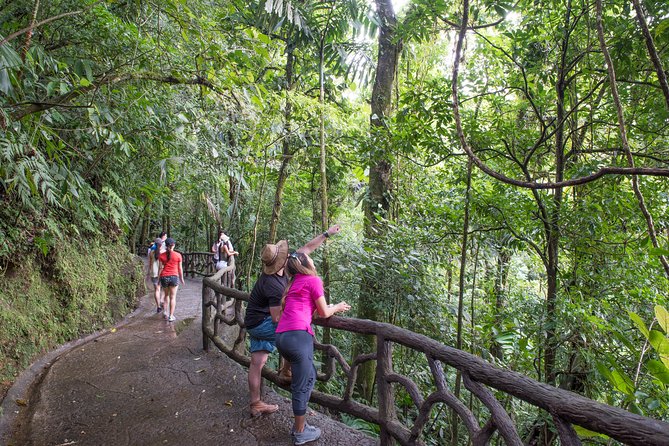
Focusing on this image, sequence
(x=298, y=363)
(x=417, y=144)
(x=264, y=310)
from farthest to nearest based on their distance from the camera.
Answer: (x=417, y=144)
(x=264, y=310)
(x=298, y=363)

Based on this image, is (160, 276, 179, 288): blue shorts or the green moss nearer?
the green moss

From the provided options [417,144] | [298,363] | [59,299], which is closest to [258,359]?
[298,363]

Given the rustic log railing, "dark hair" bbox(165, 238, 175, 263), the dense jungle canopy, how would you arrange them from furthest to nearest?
the rustic log railing
"dark hair" bbox(165, 238, 175, 263)
the dense jungle canopy

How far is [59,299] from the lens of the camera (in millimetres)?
5945

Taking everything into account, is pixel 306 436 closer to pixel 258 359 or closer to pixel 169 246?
pixel 258 359

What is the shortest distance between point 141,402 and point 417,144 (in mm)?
4461

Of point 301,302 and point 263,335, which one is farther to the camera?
point 263,335

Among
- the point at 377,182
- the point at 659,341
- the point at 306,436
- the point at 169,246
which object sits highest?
the point at 377,182

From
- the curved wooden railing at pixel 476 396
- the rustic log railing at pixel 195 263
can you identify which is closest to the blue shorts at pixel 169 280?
the curved wooden railing at pixel 476 396

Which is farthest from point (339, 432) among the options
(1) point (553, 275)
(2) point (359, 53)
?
(2) point (359, 53)

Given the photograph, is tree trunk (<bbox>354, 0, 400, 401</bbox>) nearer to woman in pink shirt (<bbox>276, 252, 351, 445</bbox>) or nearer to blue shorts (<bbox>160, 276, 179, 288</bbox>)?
woman in pink shirt (<bbox>276, 252, 351, 445</bbox>)

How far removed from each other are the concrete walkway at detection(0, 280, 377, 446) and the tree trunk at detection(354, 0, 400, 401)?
2366 millimetres

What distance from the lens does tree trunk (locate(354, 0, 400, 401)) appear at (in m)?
6.11

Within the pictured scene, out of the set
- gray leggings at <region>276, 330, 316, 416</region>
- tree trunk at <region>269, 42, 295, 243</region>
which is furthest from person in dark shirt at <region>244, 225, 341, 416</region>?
→ tree trunk at <region>269, 42, 295, 243</region>
